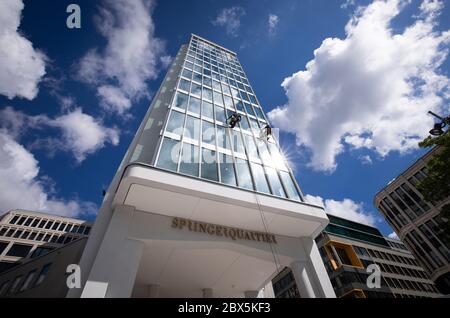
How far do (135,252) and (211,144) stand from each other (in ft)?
21.2

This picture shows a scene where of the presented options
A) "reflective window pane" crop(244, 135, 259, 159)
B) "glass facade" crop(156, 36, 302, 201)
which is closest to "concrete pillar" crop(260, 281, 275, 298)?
"glass facade" crop(156, 36, 302, 201)

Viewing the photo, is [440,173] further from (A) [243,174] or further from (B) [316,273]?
(A) [243,174]

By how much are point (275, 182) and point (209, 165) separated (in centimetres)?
388

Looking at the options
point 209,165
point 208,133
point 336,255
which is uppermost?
point 336,255

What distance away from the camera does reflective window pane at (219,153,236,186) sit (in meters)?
10.8

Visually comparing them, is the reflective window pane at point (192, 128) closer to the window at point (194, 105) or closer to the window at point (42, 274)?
the window at point (194, 105)

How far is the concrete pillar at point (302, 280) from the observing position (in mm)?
9695

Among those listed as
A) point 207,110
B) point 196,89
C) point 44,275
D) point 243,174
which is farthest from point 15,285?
point 196,89

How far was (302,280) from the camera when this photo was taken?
33.0 ft

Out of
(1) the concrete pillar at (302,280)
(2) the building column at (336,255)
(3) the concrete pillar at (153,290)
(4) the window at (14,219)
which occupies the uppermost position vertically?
(4) the window at (14,219)

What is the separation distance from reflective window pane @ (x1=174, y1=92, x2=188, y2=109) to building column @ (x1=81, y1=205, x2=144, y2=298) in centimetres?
727

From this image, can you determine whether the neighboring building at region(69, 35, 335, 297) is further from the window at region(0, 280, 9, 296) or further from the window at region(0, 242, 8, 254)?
the window at region(0, 242, 8, 254)

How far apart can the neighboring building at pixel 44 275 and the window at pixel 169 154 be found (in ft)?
26.9

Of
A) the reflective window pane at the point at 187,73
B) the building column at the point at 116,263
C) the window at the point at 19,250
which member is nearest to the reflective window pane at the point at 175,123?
the building column at the point at 116,263
